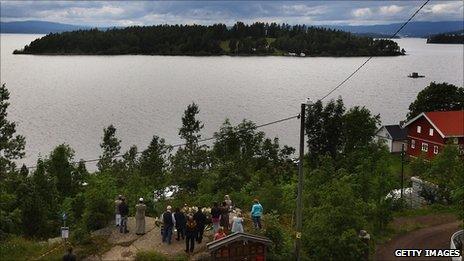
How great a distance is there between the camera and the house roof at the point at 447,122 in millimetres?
45562

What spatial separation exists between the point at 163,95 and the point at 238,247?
302 ft

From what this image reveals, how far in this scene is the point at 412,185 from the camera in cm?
3606

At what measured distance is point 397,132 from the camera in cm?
5794

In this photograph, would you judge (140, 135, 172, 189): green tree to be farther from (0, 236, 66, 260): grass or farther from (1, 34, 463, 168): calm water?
(0, 236, 66, 260): grass

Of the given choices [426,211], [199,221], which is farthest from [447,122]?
[199,221]

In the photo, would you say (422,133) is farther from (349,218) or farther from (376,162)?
(349,218)

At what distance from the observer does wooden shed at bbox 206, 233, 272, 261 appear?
14750 millimetres

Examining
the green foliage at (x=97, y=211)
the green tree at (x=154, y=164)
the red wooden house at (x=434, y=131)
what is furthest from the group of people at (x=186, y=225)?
the red wooden house at (x=434, y=131)

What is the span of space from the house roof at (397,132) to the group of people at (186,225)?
44.6 metres

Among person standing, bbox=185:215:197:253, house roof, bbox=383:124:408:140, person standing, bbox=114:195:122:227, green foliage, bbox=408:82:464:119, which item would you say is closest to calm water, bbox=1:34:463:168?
house roof, bbox=383:124:408:140

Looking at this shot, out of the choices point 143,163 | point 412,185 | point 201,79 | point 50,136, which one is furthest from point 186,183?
point 201,79

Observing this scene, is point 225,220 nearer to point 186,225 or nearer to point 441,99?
point 186,225

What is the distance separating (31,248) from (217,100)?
265 ft

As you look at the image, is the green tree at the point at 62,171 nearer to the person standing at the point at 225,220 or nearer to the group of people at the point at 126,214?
the group of people at the point at 126,214
